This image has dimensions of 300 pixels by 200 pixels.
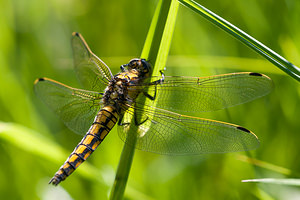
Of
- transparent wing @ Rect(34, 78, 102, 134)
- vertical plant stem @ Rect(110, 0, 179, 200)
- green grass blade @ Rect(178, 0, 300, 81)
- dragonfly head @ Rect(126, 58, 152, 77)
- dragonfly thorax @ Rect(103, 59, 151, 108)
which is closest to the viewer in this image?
green grass blade @ Rect(178, 0, 300, 81)

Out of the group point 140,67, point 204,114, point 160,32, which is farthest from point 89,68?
point 204,114

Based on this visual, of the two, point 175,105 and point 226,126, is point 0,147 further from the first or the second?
point 226,126

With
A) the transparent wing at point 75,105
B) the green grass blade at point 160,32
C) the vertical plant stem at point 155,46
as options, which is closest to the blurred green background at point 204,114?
the transparent wing at point 75,105

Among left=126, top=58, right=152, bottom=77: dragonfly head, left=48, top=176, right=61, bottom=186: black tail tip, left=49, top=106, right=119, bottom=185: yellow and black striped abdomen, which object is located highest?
left=126, top=58, right=152, bottom=77: dragonfly head

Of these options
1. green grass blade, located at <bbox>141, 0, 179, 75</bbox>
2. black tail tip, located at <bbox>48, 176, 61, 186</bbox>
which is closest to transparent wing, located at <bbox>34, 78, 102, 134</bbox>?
black tail tip, located at <bbox>48, 176, 61, 186</bbox>

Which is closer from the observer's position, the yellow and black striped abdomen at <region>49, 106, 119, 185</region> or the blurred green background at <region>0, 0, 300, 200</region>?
the yellow and black striped abdomen at <region>49, 106, 119, 185</region>

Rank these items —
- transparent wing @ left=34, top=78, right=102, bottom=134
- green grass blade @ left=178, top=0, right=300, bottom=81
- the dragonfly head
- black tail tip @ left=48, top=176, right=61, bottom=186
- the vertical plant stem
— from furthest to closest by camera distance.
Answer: transparent wing @ left=34, top=78, right=102, bottom=134
the dragonfly head
black tail tip @ left=48, top=176, right=61, bottom=186
the vertical plant stem
green grass blade @ left=178, top=0, right=300, bottom=81

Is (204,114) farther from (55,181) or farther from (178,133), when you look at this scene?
(55,181)

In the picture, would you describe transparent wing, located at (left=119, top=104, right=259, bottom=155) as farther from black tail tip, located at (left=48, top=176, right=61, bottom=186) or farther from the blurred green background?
black tail tip, located at (left=48, top=176, right=61, bottom=186)

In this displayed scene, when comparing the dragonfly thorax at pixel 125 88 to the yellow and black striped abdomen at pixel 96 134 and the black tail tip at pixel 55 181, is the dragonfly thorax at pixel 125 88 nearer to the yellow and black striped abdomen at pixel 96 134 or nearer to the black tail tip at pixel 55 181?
the yellow and black striped abdomen at pixel 96 134
